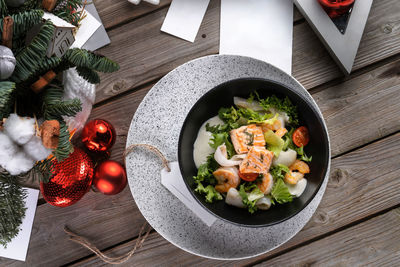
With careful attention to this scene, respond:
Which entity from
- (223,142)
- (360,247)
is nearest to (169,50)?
(223,142)

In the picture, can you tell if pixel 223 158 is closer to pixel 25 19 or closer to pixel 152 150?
pixel 152 150

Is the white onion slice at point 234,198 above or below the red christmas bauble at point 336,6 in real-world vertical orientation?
below

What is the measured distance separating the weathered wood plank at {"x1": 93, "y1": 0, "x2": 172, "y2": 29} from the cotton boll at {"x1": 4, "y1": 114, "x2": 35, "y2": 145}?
522 millimetres

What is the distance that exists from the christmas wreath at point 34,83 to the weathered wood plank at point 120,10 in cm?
35

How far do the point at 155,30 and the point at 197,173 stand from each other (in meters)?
0.38

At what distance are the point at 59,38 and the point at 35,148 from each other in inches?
6.3

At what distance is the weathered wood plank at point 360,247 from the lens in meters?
0.99

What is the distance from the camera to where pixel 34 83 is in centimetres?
56

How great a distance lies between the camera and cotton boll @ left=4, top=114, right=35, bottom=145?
50 centimetres

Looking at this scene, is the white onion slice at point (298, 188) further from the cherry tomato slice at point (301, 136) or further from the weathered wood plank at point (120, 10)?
the weathered wood plank at point (120, 10)

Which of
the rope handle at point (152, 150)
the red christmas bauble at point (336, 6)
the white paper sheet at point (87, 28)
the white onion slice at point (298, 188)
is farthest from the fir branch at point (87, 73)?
the red christmas bauble at point (336, 6)

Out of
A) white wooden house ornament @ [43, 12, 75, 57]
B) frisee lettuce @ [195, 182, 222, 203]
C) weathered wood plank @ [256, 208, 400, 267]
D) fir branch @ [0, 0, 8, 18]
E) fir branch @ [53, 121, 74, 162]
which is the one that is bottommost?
weathered wood plank @ [256, 208, 400, 267]

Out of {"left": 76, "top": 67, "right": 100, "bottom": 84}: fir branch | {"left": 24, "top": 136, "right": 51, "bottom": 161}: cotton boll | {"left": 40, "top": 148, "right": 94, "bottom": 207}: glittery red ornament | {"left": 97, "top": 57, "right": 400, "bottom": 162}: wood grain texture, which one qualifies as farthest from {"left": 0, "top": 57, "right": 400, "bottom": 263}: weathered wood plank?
{"left": 24, "top": 136, "right": 51, "bottom": 161}: cotton boll

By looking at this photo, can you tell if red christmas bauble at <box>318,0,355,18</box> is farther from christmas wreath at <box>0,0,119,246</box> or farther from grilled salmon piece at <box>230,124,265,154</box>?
christmas wreath at <box>0,0,119,246</box>
